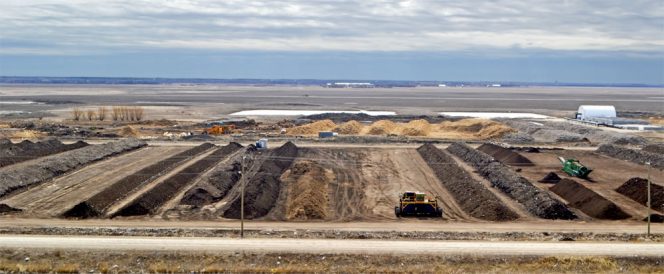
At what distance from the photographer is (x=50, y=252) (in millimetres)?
20688

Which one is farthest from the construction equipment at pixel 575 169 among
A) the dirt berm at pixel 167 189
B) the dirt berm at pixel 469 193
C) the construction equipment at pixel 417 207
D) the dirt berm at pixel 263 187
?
the dirt berm at pixel 167 189

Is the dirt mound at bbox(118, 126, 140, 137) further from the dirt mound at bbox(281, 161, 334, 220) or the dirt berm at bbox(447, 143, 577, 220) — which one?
the dirt berm at bbox(447, 143, 577, 220)

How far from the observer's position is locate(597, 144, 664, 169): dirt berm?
151 ft

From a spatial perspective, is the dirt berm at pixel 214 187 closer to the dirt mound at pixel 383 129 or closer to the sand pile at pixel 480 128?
the dirt mound at pixel 383 129

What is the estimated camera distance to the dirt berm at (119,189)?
Answer: 28484mm

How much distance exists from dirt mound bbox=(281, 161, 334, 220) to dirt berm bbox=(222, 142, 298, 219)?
661 mm

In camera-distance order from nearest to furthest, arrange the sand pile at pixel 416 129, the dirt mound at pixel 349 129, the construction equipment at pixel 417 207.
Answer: the construction equipment at pixel 417 207 < the sand pile at pixel 416 129 < the dirt mound at pixel 349 129

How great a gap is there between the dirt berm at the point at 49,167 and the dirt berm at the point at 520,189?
2311 centimetres

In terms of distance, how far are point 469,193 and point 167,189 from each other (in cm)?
1407

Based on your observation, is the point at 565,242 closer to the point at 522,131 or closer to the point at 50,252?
the point at 50,252

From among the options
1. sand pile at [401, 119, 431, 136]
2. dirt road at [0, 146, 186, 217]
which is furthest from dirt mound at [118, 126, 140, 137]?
sand pile at [401, 119, 431, 136]

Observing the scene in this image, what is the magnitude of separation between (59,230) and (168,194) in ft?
30.6

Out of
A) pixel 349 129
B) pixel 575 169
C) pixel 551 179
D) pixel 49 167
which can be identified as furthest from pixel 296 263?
pixel 349 129

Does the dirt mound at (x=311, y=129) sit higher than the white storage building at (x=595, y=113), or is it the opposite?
the white storage building at (x=595, y=113)
